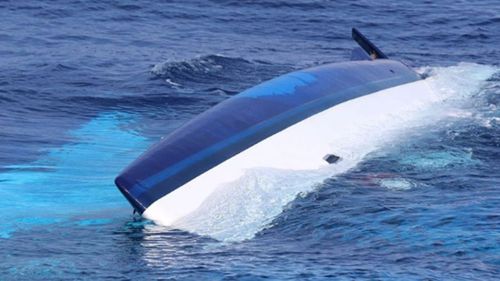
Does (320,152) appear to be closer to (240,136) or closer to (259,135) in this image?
(259,135)

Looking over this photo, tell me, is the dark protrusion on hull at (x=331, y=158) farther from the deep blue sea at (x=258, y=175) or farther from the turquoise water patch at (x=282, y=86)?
the turquoise water patch at (x=282, y=86)

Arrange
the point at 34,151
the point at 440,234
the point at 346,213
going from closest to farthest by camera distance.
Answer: the point at 440,234 < the point at 346,213 < the point at 34,151

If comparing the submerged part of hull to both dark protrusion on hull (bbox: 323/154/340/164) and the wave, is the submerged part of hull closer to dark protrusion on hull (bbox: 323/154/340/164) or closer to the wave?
dark protrusion on hull (bbox: 323/154/340/164)

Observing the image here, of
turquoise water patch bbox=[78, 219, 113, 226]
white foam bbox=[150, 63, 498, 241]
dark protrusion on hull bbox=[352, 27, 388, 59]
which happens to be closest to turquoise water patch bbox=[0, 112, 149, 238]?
turquoise water patch bbox=[78, 219, 113, 226]

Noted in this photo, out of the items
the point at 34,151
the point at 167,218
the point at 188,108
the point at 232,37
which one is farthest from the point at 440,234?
the point at 232,37

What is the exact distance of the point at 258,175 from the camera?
75.4 ft

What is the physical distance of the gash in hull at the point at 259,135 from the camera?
70.9 ft

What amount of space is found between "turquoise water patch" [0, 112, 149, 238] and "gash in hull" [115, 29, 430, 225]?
1346 mm

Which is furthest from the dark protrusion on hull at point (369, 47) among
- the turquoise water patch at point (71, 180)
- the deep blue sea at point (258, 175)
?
the turquoise water patch at point (71, 180)

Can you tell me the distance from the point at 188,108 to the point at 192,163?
10563 millimetres

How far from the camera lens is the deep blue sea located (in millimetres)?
18531

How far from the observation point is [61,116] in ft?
104

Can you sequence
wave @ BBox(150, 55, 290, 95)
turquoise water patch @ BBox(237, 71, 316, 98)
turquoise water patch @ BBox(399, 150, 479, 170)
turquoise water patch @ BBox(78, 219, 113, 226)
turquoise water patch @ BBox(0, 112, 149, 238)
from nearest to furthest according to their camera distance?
turquoise water patch @ BBox(78, 219, 113, 226) < turquoise water patch @ BBox(0, 112, 149, 238) < turquoise water patch @ BBox(399, 150, 479, 170) < turquoise water patch @ BBox(237, 71, 316, 98) < wave @ BBox(150, 55, 290, 95)

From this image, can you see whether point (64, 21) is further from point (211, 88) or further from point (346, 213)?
point (346, 213)
